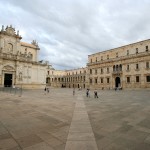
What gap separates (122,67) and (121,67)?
0.44 metres

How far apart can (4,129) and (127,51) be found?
4294cm

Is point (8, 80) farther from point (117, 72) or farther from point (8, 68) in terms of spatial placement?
point (117, 72)

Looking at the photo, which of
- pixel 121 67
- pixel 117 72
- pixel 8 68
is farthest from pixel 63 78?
pixel 8 68

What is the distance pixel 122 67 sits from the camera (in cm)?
4131

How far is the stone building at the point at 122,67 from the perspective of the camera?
120ft

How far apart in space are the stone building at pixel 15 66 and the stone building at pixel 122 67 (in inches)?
769

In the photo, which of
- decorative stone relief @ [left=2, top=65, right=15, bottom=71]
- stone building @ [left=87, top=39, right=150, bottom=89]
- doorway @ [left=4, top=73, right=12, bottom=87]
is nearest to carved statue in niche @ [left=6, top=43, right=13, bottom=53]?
decorative stone relief @ [left=2, top=65, right=15, bottom=71]

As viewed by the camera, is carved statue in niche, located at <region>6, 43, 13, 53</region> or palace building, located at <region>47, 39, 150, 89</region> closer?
palace building, located at <region>47, 39, 150, 89</region>

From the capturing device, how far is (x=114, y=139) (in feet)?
13.2

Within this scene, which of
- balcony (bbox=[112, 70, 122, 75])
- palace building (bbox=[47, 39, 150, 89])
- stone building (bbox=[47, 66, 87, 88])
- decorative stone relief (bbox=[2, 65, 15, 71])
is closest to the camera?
decorative stone relief (bbox=[2, 65, 15, 71])

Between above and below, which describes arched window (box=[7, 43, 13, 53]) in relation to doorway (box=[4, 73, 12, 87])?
above

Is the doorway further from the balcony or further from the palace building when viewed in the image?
the balcony

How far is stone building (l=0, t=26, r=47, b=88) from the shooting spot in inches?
1320

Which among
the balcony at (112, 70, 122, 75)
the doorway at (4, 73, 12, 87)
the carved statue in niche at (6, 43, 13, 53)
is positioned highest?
the carved statue in niche at (6, 43, 13, 53)
